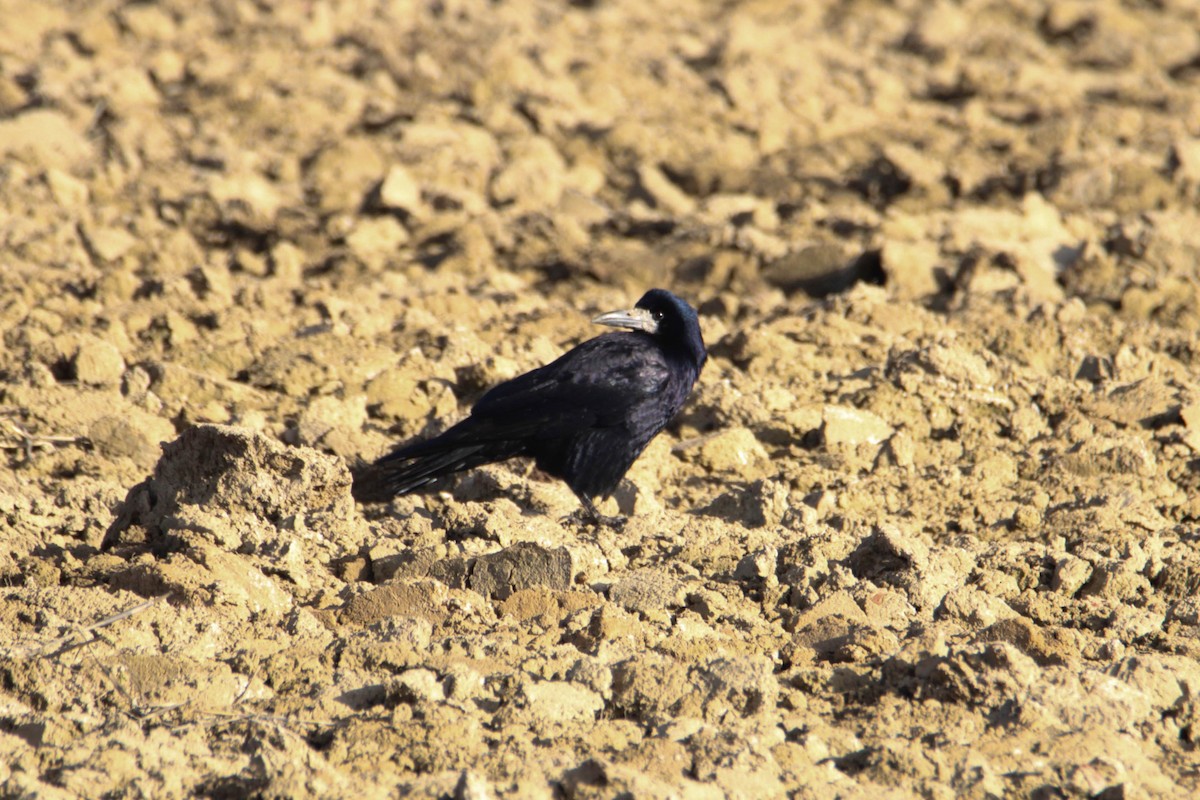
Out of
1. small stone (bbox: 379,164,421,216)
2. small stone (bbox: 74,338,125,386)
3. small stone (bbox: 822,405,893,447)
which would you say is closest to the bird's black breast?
small stone (bbox: 822,405,893,447)

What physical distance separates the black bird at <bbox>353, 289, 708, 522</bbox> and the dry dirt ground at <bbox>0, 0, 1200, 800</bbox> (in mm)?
176

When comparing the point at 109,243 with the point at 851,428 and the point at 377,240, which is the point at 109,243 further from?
the point at 851,428

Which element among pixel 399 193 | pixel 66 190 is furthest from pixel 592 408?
pixel 66 190

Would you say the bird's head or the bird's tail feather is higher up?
the bird's head

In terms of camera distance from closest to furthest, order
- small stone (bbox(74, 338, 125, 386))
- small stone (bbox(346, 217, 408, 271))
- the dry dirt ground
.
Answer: the dry dirt ground, small stone (bbox(74, 338, 125, 386)), small stone (bbox(346, 217, 408, 271))

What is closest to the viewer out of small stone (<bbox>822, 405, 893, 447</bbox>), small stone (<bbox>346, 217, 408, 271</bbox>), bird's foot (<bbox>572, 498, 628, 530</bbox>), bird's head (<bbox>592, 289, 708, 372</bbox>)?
bird's foot (<bbox>572, 498, 628, 530</bbox>)

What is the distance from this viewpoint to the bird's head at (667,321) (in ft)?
22.4

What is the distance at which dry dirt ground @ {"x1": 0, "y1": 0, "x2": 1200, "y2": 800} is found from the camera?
4.24m

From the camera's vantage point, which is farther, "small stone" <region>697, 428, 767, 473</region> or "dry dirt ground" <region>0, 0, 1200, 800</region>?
"small stone" <region>697, 428, 767, 473</region>

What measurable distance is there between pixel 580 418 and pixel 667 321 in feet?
2.25

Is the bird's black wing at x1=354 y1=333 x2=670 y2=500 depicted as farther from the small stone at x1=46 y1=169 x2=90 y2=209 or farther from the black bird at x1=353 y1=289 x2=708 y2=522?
the small stone at x1=46 y1=169 x2=90 y2=209

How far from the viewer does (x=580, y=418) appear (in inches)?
258

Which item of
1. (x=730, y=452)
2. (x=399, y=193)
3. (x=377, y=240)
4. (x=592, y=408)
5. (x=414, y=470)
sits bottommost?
(x=377, y=240)

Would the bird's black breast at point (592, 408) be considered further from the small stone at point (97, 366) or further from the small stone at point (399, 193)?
the small stone at point (399, 193)
